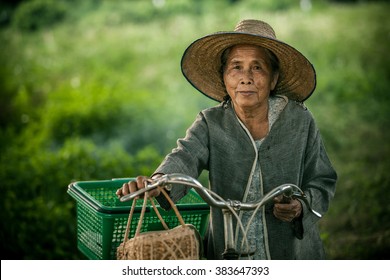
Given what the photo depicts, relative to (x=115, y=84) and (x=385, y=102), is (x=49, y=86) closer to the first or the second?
(x=115, y=84)

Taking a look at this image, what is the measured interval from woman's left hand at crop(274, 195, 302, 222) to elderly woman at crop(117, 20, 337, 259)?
13cm

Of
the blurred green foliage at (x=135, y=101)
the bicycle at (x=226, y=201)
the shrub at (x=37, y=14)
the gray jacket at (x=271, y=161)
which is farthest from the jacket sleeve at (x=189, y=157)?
the shrub at (x=37, y=14)

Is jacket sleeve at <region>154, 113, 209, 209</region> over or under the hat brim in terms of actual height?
under

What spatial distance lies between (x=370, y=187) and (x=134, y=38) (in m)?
4.82

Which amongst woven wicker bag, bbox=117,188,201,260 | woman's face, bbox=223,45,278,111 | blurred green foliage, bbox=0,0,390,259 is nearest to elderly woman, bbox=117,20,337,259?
woman's face, bbox=223,45,278,111

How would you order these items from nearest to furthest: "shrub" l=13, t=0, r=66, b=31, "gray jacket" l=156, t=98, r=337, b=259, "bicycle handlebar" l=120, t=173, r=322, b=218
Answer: "bicycle handlebar" l=120, t=173, r=322, b=218, "gray jacket" l=156, t=98, r=337, b=259, "shrub" l=13, t=0, r=66, b=31

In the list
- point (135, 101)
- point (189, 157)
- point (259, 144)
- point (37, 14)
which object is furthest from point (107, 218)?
point (37, 14)

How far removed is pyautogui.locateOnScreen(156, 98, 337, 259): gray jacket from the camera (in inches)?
148

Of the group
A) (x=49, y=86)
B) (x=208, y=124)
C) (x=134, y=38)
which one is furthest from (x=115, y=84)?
(x=208, y=124)

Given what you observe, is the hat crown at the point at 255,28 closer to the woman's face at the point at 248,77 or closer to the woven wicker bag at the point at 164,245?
the woman's face at the point at 248,77

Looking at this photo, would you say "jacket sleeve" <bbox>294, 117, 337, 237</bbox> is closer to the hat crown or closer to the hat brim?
the hat brim

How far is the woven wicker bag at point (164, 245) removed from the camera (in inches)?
123

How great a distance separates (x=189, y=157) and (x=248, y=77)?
1.65ft

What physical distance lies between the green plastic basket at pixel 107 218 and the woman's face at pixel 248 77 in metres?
0.63
